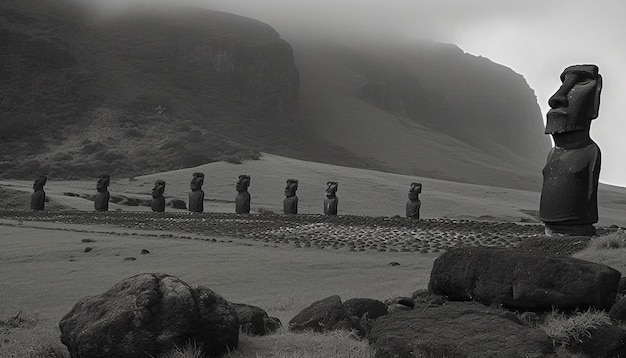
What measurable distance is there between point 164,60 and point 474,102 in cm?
8248

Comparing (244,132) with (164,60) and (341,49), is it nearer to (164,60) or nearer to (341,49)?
(164,60)

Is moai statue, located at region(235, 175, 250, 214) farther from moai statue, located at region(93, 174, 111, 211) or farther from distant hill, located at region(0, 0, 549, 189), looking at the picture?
distant hill, located at region(0, 0, 549, 189)

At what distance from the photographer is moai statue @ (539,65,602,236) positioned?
41.0 ft

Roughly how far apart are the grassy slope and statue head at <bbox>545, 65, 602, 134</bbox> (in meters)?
21.6

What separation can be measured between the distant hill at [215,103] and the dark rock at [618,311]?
54.9 meters

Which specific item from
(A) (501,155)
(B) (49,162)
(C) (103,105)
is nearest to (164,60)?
(C) (103,105)

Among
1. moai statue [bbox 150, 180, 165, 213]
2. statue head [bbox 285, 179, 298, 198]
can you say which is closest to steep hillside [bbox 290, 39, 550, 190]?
moai statue [bbox 150, 180, 165, 213]

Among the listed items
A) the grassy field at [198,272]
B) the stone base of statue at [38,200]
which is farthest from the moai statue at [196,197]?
the grassy field at [198,272]

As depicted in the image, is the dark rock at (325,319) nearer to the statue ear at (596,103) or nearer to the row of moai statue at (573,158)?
the row of moai statue at (573,158)

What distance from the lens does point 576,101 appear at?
12.5m

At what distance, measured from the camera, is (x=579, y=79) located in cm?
1270

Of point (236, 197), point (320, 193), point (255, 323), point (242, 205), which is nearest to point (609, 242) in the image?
point (255, 323)

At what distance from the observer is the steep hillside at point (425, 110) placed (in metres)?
106

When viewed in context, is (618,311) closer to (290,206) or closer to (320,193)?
(290,206)
